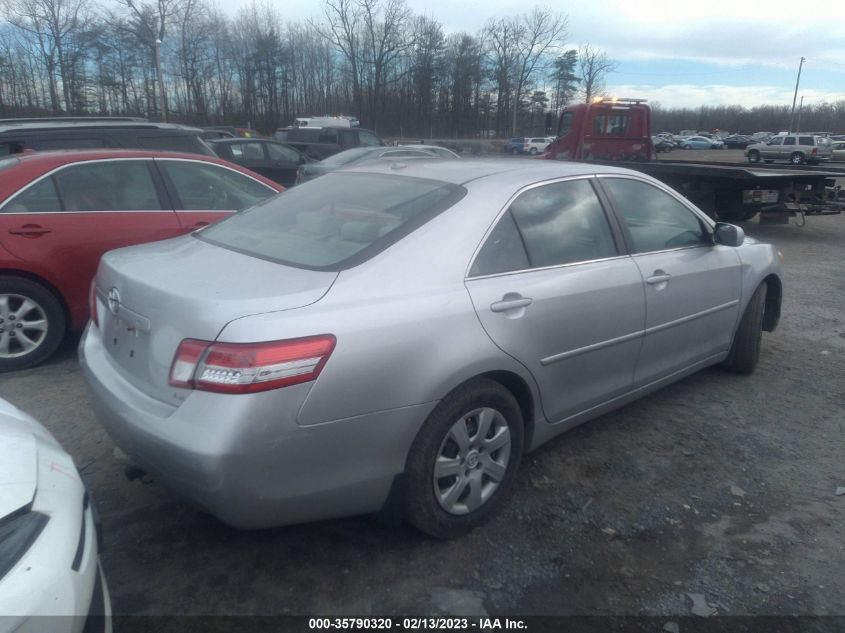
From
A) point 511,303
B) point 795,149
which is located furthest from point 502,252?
point 795,149

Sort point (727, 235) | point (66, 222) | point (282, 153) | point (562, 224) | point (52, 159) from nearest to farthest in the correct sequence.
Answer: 1. point (562, 224)
2. point (727, 235)
3. point (66, 222)
4. point (52, 159)
5. point (282, 153)

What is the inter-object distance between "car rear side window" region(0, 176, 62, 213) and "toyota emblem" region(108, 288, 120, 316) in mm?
2385

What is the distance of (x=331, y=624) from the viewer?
2.51 meters

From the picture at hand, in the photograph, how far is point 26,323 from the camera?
4.81m

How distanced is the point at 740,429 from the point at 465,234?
231cm

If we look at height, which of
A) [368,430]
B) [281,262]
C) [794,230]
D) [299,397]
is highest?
[281,262]

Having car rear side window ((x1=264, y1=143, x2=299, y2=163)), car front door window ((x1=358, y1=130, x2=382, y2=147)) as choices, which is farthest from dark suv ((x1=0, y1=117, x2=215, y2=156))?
car front door window ((x1=358, y1=130, x2=382, y2=147))

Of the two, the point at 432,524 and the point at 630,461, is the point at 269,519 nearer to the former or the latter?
the point at 432,524

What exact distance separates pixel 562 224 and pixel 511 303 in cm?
73

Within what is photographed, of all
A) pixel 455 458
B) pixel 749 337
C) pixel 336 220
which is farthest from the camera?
pixel 749 337

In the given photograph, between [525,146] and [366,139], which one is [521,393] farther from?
[525,146]

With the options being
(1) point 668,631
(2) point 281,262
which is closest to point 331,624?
(1) point 668,631

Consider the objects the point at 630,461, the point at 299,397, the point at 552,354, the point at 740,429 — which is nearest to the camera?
the point at 299,397

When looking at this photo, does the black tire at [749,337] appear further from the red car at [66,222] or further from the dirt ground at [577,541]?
the red car at [66,222]
